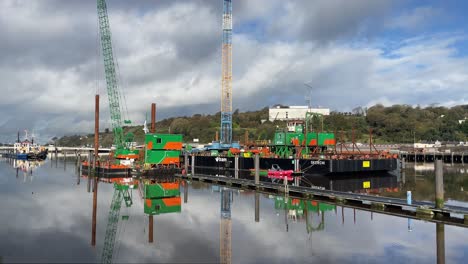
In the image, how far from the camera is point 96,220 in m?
24.5

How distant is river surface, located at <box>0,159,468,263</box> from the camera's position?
16.2 meters

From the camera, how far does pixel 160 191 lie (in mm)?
38344

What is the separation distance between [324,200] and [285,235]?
35.3 feet

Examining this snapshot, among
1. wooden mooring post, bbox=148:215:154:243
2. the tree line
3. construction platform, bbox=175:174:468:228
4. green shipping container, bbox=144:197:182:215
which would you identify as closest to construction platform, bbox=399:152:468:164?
the tree line

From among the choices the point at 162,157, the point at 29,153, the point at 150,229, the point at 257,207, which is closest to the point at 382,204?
the point at 257,207

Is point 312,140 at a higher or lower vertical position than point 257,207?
higher

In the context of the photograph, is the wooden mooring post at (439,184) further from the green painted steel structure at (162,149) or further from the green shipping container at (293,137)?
the green shipping container at (293,137)

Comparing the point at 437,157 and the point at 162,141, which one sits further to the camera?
the point at 437,157

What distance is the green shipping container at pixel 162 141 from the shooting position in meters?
56.1

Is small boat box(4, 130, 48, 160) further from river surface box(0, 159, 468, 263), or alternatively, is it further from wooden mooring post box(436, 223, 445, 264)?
wooden mooring post box(436, 223, 445, 264)

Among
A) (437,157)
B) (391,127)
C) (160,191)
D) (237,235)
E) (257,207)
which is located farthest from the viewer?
(391,127)

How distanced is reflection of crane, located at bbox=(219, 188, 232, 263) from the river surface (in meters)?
0.05

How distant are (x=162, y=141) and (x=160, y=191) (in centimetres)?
1921

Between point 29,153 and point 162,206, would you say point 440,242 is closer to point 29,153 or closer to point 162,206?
point 162,206
